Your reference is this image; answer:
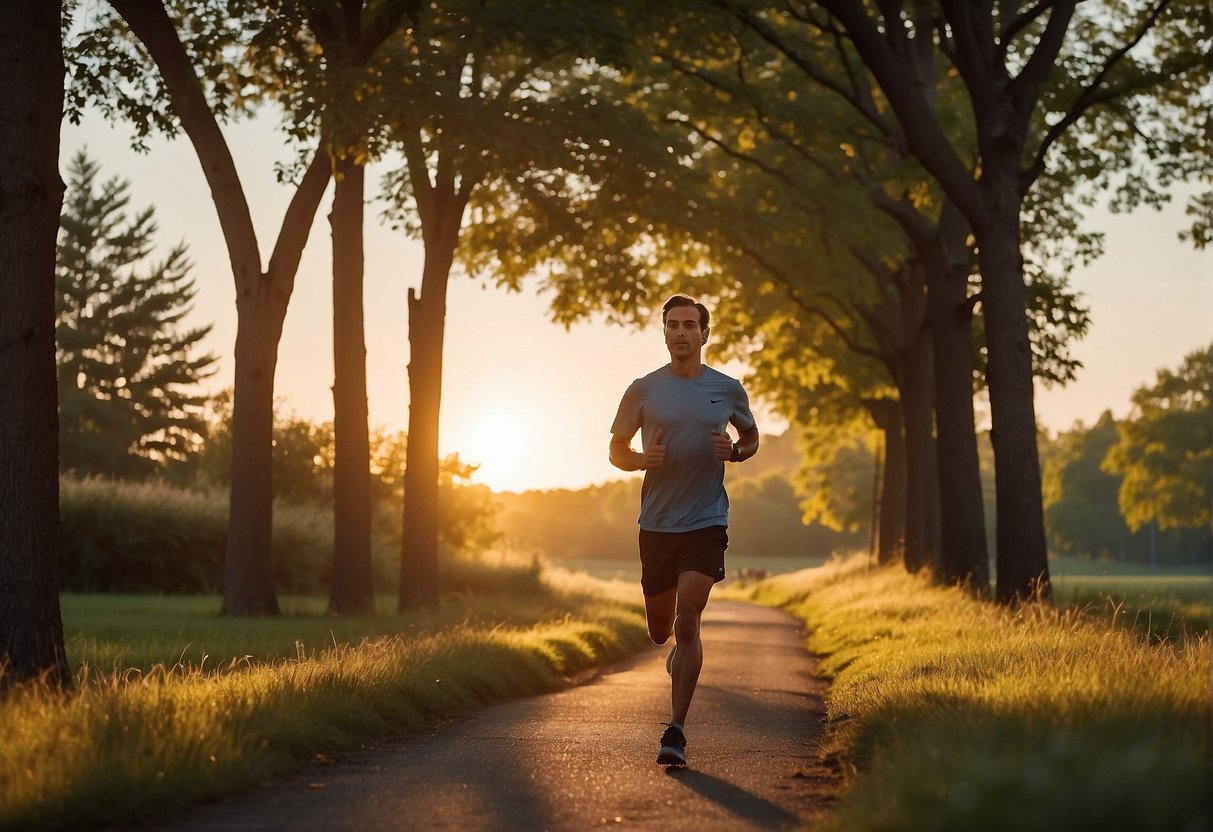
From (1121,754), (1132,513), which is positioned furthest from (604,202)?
(1132,513)

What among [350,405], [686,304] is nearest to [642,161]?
[350,405]

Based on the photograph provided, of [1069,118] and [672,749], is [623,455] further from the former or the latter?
[1069,118]

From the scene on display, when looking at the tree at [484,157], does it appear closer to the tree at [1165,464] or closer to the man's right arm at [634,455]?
the man's right arm at [634,455]

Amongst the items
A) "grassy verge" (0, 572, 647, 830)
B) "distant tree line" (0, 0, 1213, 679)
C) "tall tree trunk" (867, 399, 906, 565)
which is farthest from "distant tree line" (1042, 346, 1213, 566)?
"grassy verge" (0, 572, 647, 830)

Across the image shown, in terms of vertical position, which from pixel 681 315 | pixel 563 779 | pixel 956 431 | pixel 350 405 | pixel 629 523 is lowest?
pixel 563 779

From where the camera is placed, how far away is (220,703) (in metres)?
7.96

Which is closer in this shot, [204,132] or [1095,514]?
[204,132]

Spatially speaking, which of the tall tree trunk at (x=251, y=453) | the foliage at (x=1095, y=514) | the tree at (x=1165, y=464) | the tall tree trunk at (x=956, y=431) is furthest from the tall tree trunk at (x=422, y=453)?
the foliage at (x=1095, y=514)

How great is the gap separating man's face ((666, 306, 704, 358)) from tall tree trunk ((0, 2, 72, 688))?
3966mm

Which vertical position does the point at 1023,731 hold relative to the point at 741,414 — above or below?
below

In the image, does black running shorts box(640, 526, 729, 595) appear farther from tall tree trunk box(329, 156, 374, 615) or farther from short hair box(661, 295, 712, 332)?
tall tree trunk box(329, 156, 374, 615)

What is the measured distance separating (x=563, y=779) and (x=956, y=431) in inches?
593

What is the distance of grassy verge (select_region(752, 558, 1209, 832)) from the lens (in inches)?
157

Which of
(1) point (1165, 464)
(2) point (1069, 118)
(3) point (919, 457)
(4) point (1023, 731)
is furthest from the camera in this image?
(1) point (1165, 464)
